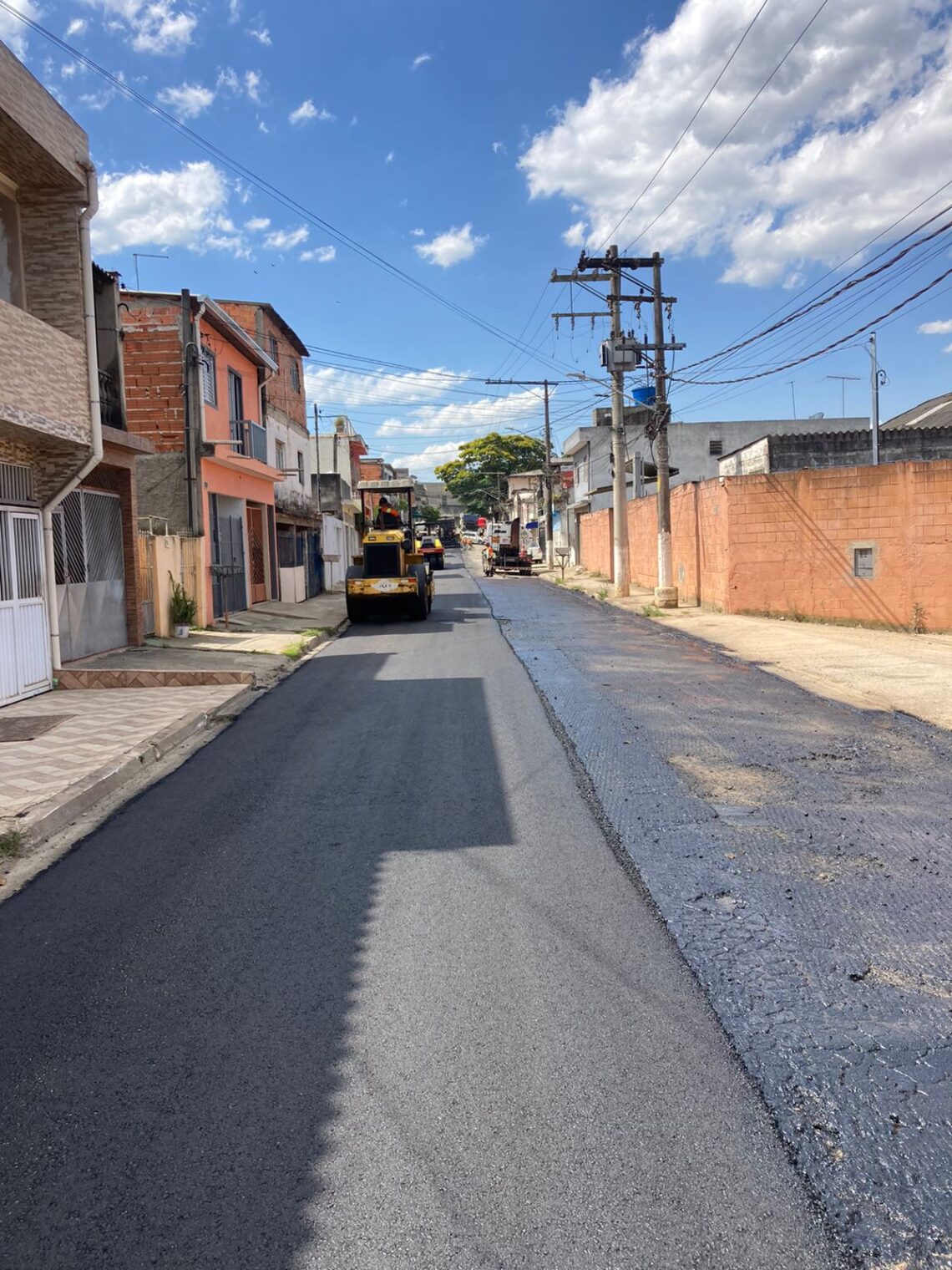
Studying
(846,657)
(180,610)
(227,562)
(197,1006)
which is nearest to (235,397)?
(227,562)

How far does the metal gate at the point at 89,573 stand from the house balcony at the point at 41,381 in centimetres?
202

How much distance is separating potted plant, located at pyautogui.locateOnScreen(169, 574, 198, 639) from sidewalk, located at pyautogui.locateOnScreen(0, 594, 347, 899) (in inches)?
11.1

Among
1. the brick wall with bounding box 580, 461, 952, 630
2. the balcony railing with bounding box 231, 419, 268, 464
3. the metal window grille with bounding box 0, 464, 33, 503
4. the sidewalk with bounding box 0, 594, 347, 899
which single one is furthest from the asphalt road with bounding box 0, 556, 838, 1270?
the balcony railing with bounding box 231, 419, 268, 464

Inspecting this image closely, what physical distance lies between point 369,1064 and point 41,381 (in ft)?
30.8

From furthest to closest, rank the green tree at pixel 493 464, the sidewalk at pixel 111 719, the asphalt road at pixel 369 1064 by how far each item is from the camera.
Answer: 1. the green tree at pixel 493 464
2. the sidewalk at pixel 111 719
3. the asphalt road at pixel 369 1064

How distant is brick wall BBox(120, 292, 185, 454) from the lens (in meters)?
18.6

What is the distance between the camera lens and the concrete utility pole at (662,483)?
906 inches

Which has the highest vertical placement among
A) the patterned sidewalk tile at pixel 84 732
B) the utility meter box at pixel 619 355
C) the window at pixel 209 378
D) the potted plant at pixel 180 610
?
the utility meter box at pixel 619 355

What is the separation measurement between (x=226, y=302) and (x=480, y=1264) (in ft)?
96.3

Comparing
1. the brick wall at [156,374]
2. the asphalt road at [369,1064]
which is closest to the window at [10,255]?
the brick wall at [156,374]

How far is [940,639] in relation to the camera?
16.0m

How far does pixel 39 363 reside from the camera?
412 inches

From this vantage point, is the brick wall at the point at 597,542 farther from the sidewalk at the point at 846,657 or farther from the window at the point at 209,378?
the window at the point at 209,378

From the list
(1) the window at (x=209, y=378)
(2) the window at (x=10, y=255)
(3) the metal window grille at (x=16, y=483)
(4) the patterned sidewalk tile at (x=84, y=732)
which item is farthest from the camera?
(1) the window at (x=209, y=378)
